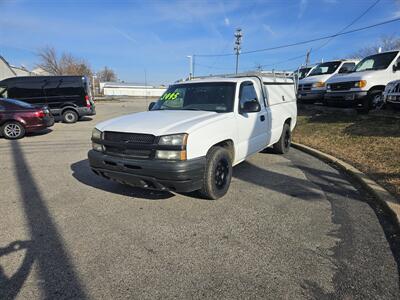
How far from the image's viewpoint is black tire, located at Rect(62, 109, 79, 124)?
49.4ft

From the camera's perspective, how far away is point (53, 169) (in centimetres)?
609

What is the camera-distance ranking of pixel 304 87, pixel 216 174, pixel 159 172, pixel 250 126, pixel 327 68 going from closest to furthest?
pixel 159 172, pixel 216 174, pixel 250 126, pixel 304 87, pixel 327 68

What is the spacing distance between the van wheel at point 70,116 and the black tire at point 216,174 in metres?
12.9

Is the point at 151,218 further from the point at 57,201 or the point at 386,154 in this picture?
the point at 386,154

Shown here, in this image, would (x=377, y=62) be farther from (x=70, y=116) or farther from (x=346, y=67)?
(x=70, y=116)

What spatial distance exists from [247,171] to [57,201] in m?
3.42

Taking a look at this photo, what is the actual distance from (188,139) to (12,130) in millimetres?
8869

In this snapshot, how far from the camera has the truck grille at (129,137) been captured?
3.76m

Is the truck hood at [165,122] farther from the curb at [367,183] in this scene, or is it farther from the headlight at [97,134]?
the curb at [367,183]

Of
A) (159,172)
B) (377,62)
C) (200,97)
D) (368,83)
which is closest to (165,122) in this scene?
(159,172)

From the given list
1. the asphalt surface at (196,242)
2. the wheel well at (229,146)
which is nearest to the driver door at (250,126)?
the wheel well at (229,146)

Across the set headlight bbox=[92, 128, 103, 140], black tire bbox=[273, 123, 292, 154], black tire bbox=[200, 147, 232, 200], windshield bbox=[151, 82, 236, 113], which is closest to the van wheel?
windshield bbox=[151, 82, 236, 113]

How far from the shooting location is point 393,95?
8.11 metres

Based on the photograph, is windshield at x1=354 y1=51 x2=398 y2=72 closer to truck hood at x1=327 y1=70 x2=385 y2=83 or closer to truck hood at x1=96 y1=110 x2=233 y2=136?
truck hood at x1=327 y1=70 x2=385 y2=83
